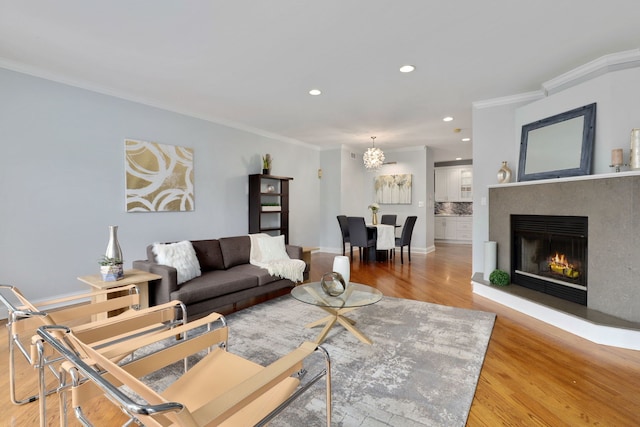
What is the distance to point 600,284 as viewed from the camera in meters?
2.88

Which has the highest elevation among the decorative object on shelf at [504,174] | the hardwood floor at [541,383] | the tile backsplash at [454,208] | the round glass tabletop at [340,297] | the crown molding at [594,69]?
the crown molding at [594,69]

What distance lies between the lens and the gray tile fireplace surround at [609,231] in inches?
105

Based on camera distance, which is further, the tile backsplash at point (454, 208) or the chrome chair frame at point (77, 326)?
the tile backsplash at point (454, 208)

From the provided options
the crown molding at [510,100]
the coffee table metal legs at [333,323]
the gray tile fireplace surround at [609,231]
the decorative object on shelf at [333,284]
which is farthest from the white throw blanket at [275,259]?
the crown molding at [510,100]

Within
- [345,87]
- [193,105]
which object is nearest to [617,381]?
[345,87]

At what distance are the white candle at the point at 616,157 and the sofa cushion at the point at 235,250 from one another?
3.94 meters

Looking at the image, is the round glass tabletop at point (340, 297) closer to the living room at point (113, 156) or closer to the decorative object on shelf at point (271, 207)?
the living room at point (113, 156)

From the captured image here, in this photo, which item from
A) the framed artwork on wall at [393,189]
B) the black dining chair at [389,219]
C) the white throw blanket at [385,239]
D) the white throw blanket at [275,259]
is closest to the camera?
the white throw blanket at [275,259]

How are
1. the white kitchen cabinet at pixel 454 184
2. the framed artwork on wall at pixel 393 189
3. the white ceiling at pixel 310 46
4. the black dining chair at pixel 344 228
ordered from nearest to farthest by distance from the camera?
the white ceiling at pixel 310 46 < the black dining chair at pixel 344 228 < the framed artwork on wall at pixel 393 189 < the white kitchen cabinet at pixel 454 184

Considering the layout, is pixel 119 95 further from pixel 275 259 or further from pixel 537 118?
pixel 537 118

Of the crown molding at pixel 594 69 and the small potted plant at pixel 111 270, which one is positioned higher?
the crown molding at pixel 594 69

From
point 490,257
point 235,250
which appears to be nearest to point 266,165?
point 235,250

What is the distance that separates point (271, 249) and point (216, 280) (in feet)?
3.50

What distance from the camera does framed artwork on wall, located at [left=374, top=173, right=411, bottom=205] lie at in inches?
311
